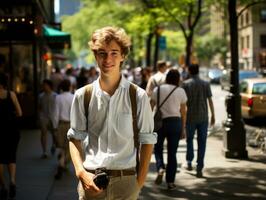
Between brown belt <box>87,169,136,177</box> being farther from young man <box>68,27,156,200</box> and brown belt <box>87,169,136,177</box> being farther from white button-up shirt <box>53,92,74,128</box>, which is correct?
white button-up shirt <box>53,92,74,128</box>

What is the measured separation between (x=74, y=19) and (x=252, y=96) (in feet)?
154

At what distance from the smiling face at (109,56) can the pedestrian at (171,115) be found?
16.2 feet

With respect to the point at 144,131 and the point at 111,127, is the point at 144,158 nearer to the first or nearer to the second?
the point at 144,131

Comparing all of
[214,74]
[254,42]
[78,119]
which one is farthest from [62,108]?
[254,42]

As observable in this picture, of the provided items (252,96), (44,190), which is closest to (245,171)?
(44,190)

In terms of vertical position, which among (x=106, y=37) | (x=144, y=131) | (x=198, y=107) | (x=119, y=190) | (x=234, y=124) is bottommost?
(x=234, y=124)

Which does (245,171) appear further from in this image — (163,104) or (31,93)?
(31,93)

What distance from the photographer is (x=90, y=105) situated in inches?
149

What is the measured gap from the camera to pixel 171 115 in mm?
8664

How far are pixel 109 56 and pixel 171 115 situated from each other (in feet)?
16.6

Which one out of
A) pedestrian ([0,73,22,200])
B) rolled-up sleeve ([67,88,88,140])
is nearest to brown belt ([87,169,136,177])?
rolled-up sleeve ([67,88,88,140])

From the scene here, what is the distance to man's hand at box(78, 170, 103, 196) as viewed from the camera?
359cm

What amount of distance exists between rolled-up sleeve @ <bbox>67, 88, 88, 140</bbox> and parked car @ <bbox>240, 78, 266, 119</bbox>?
14501mm

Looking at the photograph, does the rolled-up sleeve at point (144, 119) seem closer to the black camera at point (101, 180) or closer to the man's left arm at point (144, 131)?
the man's left arm at point (144, 131)
